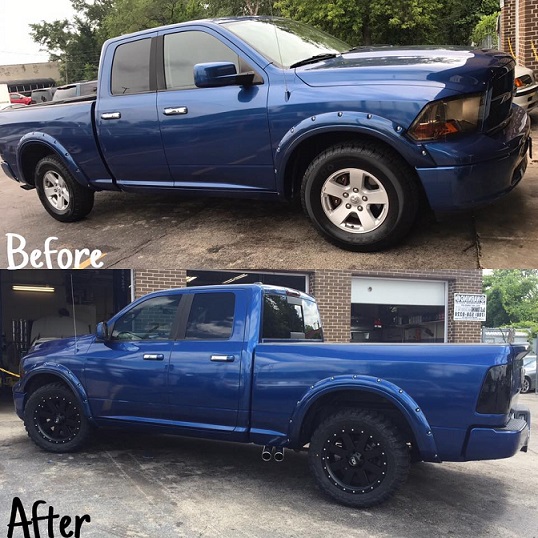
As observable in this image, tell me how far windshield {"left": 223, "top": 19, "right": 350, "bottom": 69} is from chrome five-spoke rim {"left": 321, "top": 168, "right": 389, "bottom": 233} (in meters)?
1.06

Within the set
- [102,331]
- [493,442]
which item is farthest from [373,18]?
[493,442]

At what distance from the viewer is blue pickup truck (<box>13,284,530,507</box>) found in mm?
4316

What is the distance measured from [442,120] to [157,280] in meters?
2.64

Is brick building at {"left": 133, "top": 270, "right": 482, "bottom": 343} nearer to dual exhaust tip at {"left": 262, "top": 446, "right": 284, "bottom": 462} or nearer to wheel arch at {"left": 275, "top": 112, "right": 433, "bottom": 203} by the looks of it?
wheel arch at {"left": 275, "top": 112, "right": 433, "bottom": 203}

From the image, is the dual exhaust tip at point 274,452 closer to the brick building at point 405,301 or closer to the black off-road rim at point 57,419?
the brick building at point 405,301

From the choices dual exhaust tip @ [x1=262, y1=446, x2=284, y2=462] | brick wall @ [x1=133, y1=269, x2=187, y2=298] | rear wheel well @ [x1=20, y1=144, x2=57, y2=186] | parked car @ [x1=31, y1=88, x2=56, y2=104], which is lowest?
dual exhaust tip @ [x1=262, y1=446, x2=284, y2=462]

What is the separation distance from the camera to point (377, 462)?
452cm

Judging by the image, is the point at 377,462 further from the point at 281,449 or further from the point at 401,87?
the point at 401,87

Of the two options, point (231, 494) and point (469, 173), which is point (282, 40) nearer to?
point (469, 173)

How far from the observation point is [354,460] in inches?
180

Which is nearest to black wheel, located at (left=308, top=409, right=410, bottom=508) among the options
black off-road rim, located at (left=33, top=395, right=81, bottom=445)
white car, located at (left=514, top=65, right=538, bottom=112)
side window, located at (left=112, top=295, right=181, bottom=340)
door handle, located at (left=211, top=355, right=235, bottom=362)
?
door handle, located at (left=211, top=355, right=235, bottom=362)

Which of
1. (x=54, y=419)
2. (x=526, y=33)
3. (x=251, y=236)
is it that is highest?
(x=526, y=33)

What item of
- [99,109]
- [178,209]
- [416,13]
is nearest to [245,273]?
[178,209]

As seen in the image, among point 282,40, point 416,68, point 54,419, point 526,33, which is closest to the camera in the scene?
point 416,68
